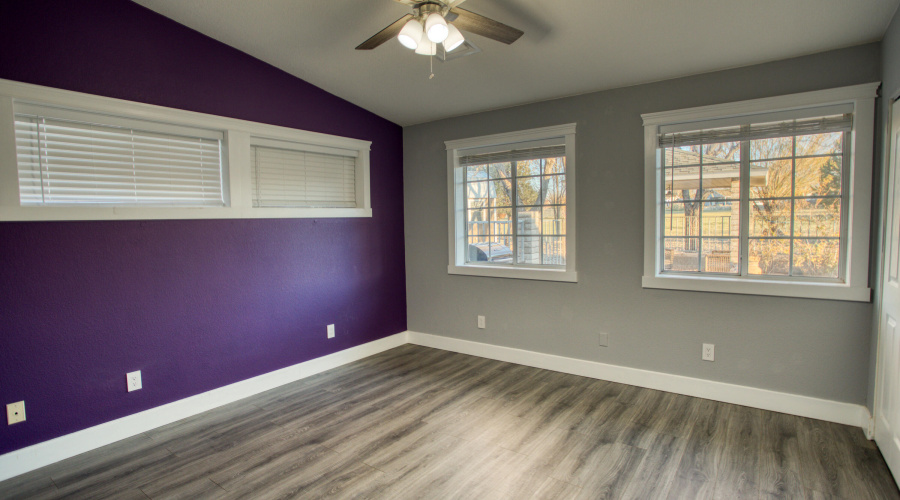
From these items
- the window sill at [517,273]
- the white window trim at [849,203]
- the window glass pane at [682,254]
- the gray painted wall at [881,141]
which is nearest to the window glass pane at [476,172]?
the window sill at [517,273]

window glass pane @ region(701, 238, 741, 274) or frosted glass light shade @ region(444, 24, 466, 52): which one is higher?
frosted glass light shade @ region(444, 24, 466, 52)

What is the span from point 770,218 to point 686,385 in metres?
1.37

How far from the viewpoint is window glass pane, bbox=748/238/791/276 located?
3086mm

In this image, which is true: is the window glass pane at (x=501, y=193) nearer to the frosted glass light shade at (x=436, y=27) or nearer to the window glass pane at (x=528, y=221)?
the window glass pane at (x=528, y=221)

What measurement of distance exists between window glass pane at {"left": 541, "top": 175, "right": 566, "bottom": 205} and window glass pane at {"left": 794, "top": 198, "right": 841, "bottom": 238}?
1.66 metres

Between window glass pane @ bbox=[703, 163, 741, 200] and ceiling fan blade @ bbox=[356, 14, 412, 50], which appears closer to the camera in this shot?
ceiling fan blade @ bbox=[356, 14, 412, 50]

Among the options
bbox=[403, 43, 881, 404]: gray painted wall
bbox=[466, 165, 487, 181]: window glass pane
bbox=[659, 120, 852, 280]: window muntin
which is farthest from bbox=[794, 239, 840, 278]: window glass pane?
bbox=[466, 165, 487, 181]: window glass pane

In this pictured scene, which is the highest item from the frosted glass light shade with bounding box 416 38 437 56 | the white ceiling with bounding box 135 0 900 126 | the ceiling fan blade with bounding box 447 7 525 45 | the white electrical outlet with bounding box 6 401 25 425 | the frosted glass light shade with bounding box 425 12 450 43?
the white ceiling with bounding box 135 0 900 126

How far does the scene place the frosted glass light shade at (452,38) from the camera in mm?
2234

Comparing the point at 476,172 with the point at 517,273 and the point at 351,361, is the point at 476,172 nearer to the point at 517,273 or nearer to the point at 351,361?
the point at 517,273

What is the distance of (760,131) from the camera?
310 cm

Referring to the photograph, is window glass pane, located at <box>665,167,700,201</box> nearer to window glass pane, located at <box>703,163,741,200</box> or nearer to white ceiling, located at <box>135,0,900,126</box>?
window glass pane, located at <box>703,163,741,200</box>

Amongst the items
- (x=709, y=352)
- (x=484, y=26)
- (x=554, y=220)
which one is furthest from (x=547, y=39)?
(x=709, y=352)

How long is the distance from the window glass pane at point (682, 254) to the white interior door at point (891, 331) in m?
1.05
